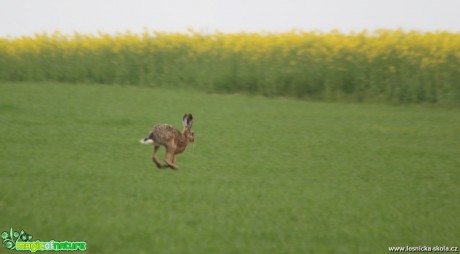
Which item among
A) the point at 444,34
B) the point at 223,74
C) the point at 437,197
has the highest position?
the point at 444,34

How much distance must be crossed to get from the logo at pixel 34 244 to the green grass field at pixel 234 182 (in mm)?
75

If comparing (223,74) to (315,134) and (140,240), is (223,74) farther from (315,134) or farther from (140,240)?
(140,240)

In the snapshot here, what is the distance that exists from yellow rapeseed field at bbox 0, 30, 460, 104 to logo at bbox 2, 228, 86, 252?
10.1m

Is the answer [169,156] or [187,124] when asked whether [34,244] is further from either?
[187,124]

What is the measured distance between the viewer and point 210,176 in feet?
19.6

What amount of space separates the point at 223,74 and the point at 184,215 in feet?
32.4

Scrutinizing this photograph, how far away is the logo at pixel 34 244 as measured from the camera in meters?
4.12

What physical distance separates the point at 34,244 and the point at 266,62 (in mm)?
11231

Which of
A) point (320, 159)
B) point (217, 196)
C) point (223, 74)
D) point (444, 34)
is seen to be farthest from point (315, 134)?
point (444, 34)

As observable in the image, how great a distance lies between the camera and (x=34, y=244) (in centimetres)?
415

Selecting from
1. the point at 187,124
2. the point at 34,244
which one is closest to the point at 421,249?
the point at 187,124

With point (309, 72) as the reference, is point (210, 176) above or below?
Result: below

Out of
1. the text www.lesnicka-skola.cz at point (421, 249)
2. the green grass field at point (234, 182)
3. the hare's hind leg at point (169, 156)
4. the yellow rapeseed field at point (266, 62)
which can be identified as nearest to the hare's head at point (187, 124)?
the hare's hind leg at point (169, 156)

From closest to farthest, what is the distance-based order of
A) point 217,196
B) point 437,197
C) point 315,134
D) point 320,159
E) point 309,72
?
point 217,196 < point 437,197 < point 320,159 < point 315,134 < point 309,72
